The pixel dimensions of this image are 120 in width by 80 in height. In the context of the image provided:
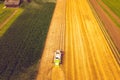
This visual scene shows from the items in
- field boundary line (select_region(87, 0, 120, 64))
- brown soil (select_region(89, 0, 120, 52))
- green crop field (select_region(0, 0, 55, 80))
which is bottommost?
green crop field (select_region(0, 0, 55, 80))

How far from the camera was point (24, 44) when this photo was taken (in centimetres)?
3619

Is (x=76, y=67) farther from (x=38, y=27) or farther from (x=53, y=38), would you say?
(x=38, y=27)

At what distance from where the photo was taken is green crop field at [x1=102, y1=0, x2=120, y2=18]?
163ft

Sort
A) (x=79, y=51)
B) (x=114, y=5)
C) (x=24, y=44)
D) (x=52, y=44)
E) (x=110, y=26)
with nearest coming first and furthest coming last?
(x=79, y=51) → (x=52, y=44) → (x=24, y=44) → (x=110, y=26) → (x=114, y=5)

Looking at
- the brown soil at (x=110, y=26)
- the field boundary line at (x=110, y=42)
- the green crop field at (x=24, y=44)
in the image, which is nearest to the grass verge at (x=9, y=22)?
the green crop field at (x=24, y=44)

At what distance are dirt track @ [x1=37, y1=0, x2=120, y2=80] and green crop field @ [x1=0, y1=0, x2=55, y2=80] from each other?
1.53 m

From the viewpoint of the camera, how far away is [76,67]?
29141 mm

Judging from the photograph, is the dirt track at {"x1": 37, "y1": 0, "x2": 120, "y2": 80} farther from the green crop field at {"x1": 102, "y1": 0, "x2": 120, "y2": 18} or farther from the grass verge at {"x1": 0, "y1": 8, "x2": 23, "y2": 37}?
the grass verge at {"x1": 0, "y1": 8, "x2": 23, "y2": 37}

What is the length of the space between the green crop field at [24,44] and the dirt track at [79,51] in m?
1.53

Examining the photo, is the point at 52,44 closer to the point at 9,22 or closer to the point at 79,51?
the point at 79,51

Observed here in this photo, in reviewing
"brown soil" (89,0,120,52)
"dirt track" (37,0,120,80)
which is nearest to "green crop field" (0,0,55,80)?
"dirt track" (37,0,120,80)

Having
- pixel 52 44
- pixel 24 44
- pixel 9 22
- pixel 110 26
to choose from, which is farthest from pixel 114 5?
pixel 24 44

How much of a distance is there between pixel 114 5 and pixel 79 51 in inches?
1062

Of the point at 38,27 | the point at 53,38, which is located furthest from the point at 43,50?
the point at 38,27
